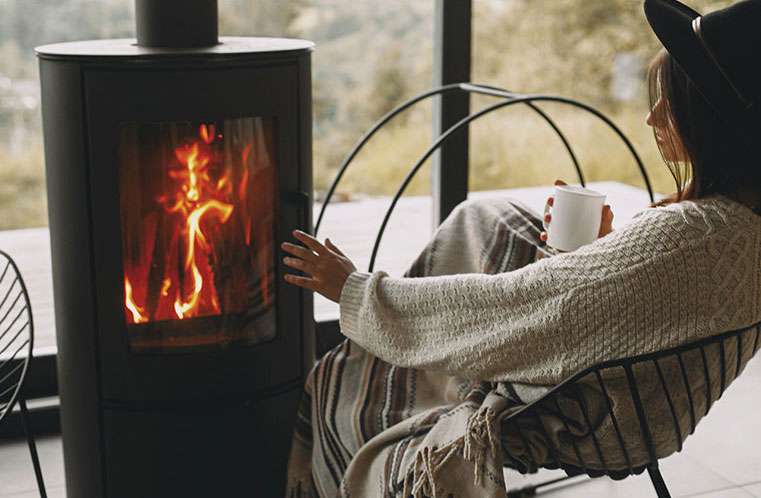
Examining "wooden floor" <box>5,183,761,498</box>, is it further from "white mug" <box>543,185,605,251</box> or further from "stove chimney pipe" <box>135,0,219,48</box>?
"stove chimney pipe" <box>135,0,219,48</box>

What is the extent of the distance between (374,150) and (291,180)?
40.0 inches

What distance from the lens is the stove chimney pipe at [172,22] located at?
1.99 metres

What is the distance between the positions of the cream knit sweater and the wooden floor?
26.3 inches

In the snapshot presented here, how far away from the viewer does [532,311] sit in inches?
67.9

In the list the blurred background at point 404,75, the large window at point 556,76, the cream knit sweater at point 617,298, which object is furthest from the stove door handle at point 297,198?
the large window at point 556,76

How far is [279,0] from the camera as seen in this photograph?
9.49 ft

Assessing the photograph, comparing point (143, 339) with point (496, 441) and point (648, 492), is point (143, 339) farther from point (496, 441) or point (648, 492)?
point (648, 492)

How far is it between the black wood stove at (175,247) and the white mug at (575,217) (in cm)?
48

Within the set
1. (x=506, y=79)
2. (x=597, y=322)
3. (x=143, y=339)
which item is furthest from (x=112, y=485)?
(x=506, y=79)

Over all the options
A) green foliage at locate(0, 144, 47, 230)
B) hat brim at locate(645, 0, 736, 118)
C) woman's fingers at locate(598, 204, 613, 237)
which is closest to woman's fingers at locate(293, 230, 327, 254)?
woman's fingers at locate(598, 204, 613, 237)

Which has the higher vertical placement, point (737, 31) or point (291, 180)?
point (737, 31)

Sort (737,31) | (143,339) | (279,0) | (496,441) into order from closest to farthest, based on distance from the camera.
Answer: (737,31), (496,441), (143,339), (279,0)

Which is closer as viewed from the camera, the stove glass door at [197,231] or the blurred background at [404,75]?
the stove glass door at [197,231]

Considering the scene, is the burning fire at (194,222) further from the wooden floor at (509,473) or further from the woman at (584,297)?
the wooden floor at (509,473)
